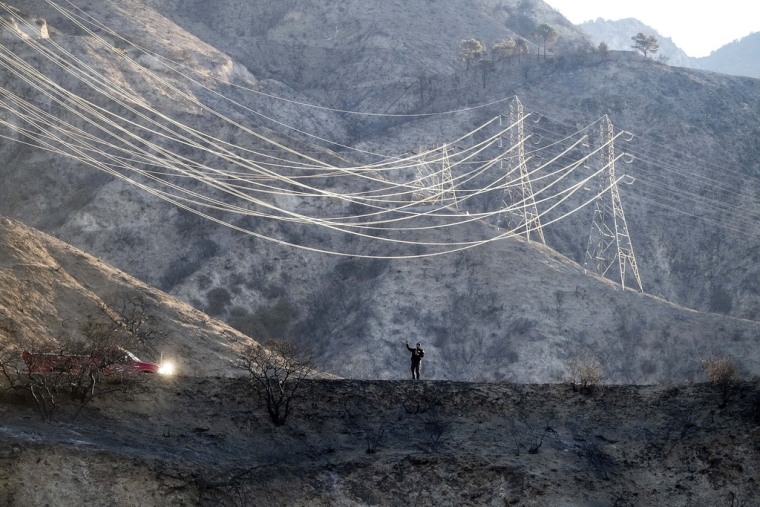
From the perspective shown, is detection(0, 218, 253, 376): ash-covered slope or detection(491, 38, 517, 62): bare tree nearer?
detection(0, 218, 253, 376): ash-covered slope

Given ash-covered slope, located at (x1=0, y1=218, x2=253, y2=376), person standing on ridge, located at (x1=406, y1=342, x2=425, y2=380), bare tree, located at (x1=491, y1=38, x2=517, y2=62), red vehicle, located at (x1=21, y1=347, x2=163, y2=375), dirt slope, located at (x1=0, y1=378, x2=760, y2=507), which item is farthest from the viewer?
bare tree, located at (x1=491, y1=38, x2=517, y2=62)

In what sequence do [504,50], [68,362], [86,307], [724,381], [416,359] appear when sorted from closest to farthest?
[68,362] < [724,381] < [416,359] < [86,307] < [504,50]

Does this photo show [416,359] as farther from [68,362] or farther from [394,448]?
[68,362]

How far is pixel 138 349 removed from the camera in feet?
141

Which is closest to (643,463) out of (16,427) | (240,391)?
(240,391)

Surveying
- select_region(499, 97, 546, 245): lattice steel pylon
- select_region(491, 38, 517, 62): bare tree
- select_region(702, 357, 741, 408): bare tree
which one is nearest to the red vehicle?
select_region(702, 357, 741, 408): bare tree

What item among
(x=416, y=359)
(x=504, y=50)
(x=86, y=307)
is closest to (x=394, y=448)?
(x=416, y=359)

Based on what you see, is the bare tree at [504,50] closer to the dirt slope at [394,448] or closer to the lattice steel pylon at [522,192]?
the lattice steel pylon at [522,192]

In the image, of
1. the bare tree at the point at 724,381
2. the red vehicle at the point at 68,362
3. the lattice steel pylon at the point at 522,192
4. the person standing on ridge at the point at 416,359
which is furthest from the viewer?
the lattice steel pylon at the point at 522,192

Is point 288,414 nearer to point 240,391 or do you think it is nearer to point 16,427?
point 240,391

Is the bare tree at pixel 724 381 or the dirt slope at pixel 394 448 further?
the bare tree at pixel 724 381

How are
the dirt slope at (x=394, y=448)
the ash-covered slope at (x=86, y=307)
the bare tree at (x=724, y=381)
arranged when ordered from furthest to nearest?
the ash-covered slope at (x=86, y=307) → the bare tree at (x=724, y=381) → the dirt slope at (x=394, y=448)

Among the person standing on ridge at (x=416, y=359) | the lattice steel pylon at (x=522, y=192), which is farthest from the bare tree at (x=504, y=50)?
the person standing on ridge at (x=416, y=359)

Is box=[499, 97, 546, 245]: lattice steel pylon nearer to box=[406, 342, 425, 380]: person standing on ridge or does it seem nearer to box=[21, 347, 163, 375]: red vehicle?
box=[406, 342, 425, 380]: person standing on ridge
